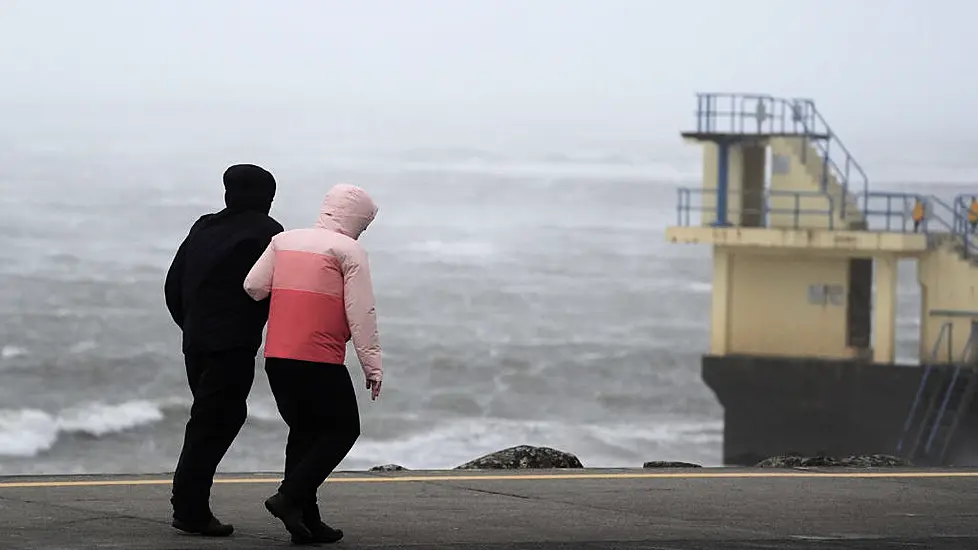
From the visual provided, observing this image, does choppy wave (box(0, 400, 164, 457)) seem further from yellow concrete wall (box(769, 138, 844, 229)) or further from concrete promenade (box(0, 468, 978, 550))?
concrete promenade (box(0, 468, 978, 550))

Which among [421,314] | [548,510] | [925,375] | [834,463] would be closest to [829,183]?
[925,375]

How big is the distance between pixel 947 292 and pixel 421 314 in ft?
186

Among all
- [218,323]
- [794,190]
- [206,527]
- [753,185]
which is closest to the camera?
[218,323]

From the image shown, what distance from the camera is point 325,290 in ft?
25.3

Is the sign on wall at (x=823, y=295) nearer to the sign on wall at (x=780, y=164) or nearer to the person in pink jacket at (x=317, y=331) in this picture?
the sign on wall at (x=780, y=164)

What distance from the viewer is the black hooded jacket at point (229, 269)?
796 cm

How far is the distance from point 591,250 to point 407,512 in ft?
351

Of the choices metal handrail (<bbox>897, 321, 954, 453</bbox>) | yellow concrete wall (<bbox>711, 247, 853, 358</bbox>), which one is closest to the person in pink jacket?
metal handrail (<bbox>897, 321, 954, 453</bbox>)

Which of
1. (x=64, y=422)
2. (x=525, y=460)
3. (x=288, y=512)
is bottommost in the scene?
(x=64, y=422)

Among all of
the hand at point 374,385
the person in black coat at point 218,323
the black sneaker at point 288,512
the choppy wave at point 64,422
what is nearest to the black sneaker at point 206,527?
the person in black coat at point 218,323

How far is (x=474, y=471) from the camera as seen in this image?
11383 mm

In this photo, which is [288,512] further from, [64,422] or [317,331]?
[64,422]

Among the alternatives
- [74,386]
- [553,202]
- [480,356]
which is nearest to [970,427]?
[74,386]

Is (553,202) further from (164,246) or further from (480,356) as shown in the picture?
(480,356)
